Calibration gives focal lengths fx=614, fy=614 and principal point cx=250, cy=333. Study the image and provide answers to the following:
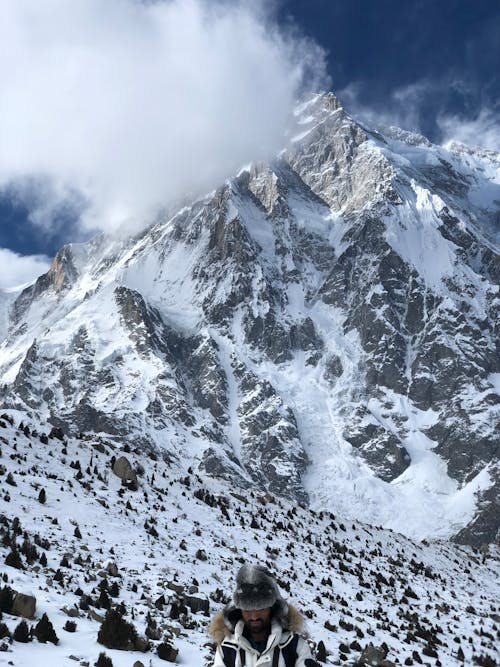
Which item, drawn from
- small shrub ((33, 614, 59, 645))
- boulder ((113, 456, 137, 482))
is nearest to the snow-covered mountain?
boulder ((113, 456, 137, 482))

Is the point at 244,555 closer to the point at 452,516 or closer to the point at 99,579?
the point at 99,579

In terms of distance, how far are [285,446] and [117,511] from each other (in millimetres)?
136172

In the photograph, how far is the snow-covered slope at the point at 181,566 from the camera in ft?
44.9

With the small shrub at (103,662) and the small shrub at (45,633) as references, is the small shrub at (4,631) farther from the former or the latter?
the small shrub at (103,662)

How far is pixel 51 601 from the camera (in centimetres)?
1339

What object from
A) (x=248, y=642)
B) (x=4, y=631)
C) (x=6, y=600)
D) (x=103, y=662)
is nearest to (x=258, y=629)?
(x=248, y=642)

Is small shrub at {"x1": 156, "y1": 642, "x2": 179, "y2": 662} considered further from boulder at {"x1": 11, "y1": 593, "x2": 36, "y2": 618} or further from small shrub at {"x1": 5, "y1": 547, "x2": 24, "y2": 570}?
small shrub at {"x1": 5, "y1": 547, "x2": 24, "y2": 570}

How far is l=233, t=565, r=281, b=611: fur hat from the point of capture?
5.55 meters

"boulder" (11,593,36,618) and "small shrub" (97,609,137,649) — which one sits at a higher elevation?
"boulder" (11,593,36,618)

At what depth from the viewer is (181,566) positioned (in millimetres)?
20969

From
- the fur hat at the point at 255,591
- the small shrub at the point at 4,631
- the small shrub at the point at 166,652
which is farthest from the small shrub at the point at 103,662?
the fur hat at the point at 255,591

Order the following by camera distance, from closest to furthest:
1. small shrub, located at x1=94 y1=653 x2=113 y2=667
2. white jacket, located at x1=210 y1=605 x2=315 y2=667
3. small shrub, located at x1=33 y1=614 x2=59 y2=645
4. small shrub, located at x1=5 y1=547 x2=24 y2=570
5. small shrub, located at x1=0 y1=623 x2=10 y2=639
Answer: white jacket, located at x1=210 y1=605 x2=315 y2=667 → small shrub, located at x1=94 y1=653 x2=113 y2=667 → small shrub, located at x1=0 y1=623 x2=10 y2=639 → small shrub, located at x1=33 y1=614 x2=59 y2=645 → small shrub, located at x1=5 y1=547 x2=24 y2=570

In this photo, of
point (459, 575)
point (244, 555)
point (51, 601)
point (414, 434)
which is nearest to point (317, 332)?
point (414, 434)

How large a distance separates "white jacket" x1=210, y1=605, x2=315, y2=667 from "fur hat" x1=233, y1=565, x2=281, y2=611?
0.59 feet
